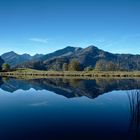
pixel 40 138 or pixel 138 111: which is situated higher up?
pixel 138 111

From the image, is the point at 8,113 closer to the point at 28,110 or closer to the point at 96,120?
the point at 28,110

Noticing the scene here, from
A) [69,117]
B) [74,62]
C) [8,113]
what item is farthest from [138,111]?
[74,62]

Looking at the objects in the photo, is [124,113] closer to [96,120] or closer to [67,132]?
[96,120]

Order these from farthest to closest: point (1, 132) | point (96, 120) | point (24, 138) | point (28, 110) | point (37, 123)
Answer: point (28, 110) → point (96, 120) → point (37, 123) → point (1, 132) → point (24, 138)

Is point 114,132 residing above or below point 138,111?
below

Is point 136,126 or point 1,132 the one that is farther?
point 1,132

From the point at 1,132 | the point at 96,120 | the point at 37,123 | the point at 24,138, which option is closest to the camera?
the point at 24,138

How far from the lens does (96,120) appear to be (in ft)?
89.8

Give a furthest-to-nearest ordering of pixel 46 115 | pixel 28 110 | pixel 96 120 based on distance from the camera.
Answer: pixel 28 110, pixel 46 115, pixel 96 120

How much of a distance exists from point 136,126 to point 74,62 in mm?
148400

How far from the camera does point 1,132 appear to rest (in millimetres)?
21703

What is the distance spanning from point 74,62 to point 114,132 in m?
142

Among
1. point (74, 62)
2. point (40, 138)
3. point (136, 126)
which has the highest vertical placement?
point (74, 62)

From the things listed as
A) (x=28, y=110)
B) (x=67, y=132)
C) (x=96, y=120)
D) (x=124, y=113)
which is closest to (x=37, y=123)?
(x=67, y=132)
